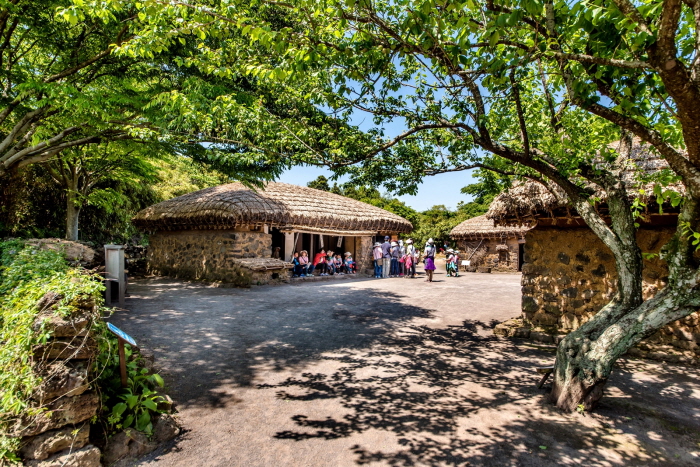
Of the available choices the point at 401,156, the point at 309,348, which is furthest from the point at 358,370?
the point at 401,156

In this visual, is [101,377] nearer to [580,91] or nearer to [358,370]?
[358,370]

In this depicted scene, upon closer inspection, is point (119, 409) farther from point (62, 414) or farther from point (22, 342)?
point (22, 342)

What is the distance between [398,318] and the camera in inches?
316

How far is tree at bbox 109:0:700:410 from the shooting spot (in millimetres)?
3053

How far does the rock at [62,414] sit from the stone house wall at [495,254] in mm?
19973

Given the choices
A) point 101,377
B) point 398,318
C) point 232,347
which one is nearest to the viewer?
point 101,377

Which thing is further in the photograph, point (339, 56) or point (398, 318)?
point (398, 318)

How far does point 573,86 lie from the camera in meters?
3.38

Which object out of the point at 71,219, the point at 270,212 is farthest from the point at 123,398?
the point at 71,219

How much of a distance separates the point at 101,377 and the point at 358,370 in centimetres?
295

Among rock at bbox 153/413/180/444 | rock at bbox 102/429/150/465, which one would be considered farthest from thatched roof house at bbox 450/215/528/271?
rock at bbox 102/429/150/465

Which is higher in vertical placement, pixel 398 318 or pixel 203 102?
pixel 203 102

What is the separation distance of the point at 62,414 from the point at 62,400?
0.10 meters

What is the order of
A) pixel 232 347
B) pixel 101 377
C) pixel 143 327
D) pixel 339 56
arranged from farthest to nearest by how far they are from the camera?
pixel 143 327 → pixel 232 347 → pixel 339 56 → pixel 101 377
